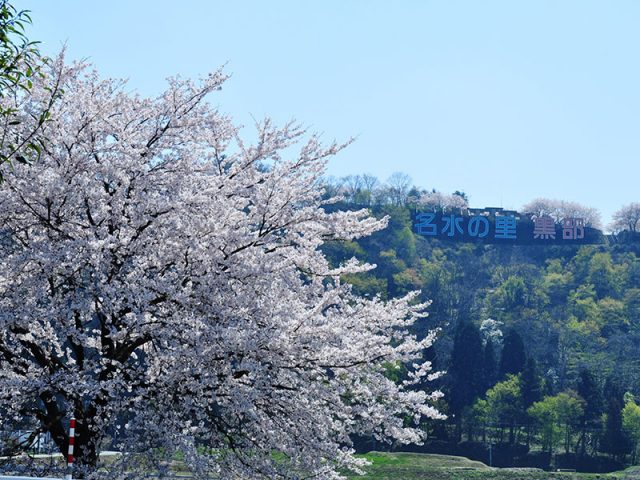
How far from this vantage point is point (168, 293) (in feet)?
32.8

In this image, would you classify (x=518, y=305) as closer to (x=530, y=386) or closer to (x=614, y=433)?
(x=530, y=386)

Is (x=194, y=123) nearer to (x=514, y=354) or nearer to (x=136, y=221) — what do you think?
(x=136, y=221)

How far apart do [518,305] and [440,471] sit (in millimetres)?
55710

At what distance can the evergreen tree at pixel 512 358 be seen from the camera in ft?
258

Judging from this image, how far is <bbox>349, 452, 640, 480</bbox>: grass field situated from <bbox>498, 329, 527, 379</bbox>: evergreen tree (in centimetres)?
1839

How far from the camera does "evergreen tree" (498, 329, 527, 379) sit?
78.6m

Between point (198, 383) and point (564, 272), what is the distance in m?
111

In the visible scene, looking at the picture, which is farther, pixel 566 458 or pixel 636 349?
pixel 636 349

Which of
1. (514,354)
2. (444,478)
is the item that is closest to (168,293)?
(444,478)

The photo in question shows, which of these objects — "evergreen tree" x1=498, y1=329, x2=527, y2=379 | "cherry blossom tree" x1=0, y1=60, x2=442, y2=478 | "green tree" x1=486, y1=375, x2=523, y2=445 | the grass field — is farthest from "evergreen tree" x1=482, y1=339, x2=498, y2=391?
"cherry blossom tree" x1=0, y1=60, x2=442, y2=478

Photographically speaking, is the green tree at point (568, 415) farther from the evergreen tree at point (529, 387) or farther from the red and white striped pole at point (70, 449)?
the red and white striped pole at point (70, 449)

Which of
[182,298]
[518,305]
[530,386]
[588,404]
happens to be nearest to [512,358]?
[530,386]

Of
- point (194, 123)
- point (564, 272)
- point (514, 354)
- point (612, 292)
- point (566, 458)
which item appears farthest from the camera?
point (564, 272)

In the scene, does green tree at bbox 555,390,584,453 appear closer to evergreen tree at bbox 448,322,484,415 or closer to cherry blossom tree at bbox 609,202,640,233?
evergreen tree at bbox 448,322,484,415
